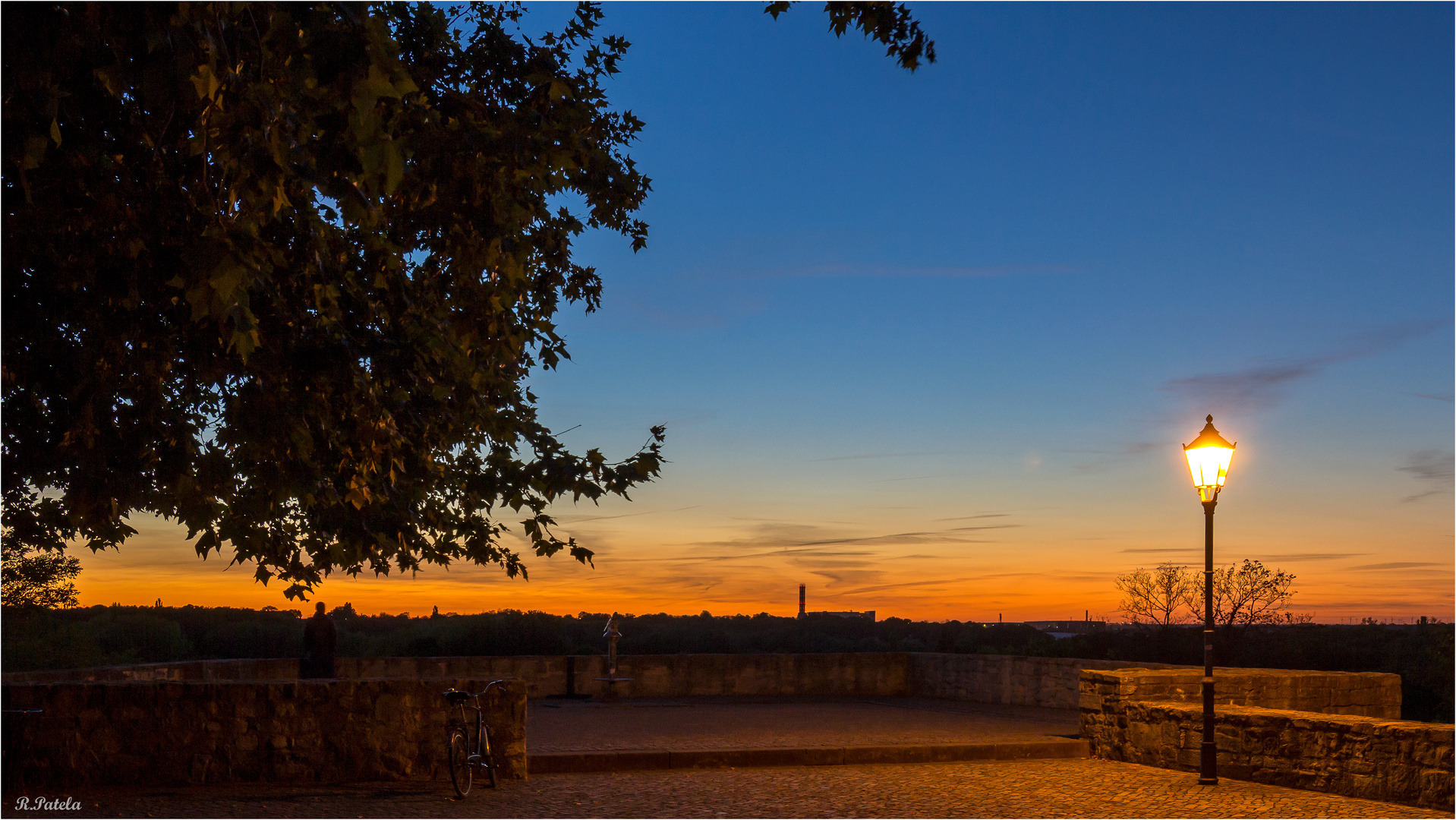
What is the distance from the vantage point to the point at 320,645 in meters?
18.8

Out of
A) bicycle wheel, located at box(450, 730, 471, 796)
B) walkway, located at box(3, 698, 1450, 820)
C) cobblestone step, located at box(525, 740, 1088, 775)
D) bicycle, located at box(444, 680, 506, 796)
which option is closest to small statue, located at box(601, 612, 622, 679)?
walkway, located at box(3, 698, 1450, 820)

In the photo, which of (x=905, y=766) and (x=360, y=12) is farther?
(x=905, y=766)

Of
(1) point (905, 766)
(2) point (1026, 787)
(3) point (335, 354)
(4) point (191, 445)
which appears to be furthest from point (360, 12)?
(1) point (905, 766)

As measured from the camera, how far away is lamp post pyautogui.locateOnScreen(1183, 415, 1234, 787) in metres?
11.2

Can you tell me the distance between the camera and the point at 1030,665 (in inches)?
792

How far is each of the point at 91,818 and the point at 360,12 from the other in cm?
646

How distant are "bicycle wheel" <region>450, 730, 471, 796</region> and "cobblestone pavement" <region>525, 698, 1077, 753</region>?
104 inches

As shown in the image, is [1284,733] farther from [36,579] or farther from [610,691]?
[36,579]

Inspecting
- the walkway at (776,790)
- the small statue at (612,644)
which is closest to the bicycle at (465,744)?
the walkway at (776,790)

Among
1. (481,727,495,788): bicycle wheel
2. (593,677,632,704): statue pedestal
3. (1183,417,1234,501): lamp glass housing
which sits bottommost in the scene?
(593,677,632,704): statue pedestal

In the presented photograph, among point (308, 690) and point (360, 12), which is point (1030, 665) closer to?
point (308, 690)

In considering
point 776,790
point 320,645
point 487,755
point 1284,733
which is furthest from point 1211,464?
point 320,645

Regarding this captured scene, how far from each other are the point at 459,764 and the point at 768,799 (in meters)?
2.61
